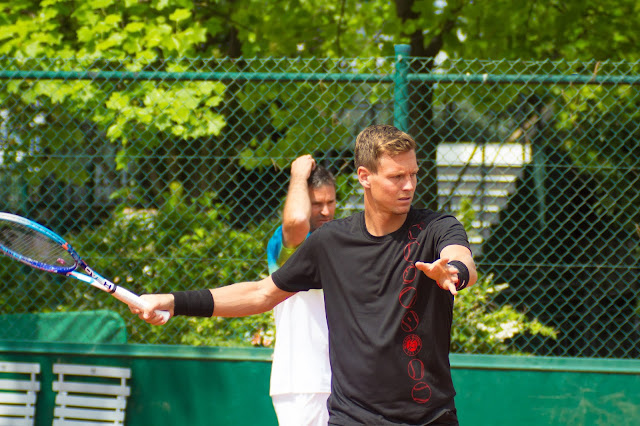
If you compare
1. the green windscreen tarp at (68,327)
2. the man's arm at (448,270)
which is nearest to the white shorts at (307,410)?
the man's arm at (448,270)

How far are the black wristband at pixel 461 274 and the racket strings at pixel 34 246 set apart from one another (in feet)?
5.81

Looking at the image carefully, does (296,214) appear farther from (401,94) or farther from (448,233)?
(401,94)

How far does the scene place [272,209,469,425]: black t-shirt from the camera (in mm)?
2477

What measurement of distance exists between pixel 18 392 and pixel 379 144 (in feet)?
10.8

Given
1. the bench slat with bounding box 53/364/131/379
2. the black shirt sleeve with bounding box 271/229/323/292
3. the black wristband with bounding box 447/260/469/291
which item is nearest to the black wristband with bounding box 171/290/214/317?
the black shirt sleeve with bounding box 271/229/323/292

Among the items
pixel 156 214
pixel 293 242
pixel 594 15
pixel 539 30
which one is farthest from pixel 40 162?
pixel 594 15

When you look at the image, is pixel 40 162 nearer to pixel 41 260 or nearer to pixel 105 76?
pixel 105 76

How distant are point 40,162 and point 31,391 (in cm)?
169

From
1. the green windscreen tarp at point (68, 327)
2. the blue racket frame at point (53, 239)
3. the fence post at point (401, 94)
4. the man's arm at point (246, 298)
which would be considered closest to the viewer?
the man's arm at point (246, 298)

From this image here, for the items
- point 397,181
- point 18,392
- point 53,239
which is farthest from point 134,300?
point 18,392

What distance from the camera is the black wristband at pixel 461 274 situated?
85.7 inches

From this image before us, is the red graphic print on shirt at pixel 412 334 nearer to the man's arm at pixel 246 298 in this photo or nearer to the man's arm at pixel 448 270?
the man's arm at pixel 448 270

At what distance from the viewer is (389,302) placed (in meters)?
2.53

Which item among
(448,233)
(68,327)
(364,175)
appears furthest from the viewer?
(68,327)
